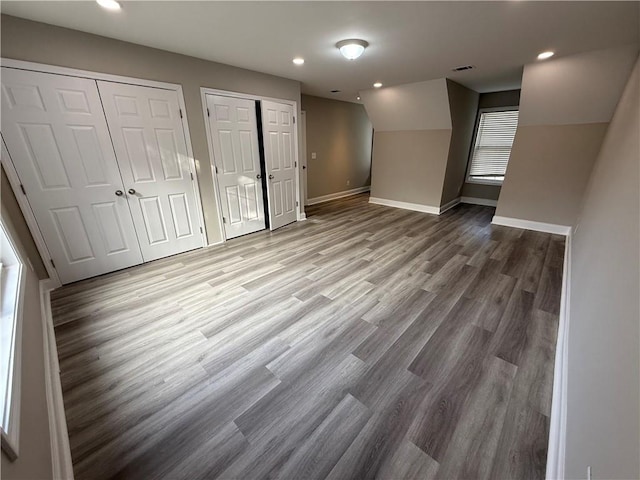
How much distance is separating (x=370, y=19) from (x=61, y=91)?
289 centimetres

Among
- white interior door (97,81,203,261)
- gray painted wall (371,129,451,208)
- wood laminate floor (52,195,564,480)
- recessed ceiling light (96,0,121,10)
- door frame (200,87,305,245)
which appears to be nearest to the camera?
wood laminate floor (52,195,564,480)

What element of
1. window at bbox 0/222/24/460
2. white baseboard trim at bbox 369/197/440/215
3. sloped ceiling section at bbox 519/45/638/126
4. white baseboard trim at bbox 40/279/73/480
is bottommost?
white baseboard trim at bbox 40/279/73/480

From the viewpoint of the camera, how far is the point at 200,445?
4.25 feet

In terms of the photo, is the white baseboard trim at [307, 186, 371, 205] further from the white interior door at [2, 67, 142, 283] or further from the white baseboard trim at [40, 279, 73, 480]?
the white baseboard trim at [40, 279, 73, 480]

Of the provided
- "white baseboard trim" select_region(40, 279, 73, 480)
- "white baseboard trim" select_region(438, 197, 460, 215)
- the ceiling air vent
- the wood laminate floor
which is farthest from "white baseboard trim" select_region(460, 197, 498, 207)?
"white baseboard trim" select_region(40, 279, 73, 480)

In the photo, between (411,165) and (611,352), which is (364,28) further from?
(411,165)

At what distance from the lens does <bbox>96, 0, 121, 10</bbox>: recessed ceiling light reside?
1.89m

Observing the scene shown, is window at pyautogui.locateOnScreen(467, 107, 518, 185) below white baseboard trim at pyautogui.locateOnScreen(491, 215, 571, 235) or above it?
above

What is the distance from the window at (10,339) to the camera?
2.73 ft

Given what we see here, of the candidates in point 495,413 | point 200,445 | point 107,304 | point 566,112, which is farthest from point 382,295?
point 566,112

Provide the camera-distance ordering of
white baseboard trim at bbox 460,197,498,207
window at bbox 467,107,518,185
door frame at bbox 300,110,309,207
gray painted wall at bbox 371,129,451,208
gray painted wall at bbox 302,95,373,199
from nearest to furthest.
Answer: gray painted wall at bbox 371,129,451,208, window at bbox 467,107,518,185, door frame at bbox 300,110,309,207, white baseboard trim at bbox 460,197,498,207, gray painted wall at bbox 302,95,373,199

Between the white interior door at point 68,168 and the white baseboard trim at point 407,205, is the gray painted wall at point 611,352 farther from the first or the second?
the white interior door at point 68,168

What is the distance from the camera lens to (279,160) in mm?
4355

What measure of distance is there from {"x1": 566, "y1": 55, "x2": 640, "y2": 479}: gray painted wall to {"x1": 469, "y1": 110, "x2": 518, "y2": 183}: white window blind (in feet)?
14.4
